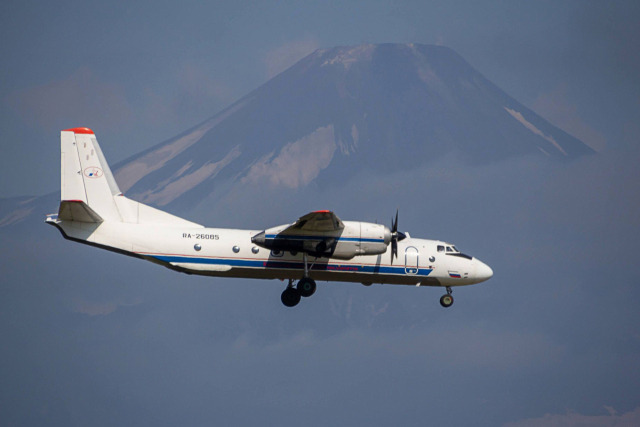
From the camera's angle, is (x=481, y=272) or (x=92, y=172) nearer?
(x=92, y=172)

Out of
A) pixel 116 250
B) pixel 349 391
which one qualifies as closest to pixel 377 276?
pixel 116 250

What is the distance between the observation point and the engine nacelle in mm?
41312

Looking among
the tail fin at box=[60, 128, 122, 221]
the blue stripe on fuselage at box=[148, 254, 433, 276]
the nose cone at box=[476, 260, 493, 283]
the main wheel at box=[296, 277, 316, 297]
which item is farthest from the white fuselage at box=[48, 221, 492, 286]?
the nose cone at box=[476, 260, 493, 283]

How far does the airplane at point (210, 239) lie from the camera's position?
41.0m

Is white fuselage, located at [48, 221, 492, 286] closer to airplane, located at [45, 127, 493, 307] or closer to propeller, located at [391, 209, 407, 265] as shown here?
airplane, located at [45, 127, 493, 307]

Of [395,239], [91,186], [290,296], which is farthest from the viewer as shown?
[290,296]

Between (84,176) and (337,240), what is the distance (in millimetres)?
12423

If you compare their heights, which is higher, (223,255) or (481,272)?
(481,272)

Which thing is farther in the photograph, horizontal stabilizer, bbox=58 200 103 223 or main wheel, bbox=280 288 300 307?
main wheel, bbox=280 288 300 307

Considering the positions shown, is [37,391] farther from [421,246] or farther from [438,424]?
[421,246]

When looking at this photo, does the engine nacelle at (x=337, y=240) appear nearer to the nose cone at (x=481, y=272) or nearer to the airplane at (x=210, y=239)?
the airplane at (x=210, y=239)

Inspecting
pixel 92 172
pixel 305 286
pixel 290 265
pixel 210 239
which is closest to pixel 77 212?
pixel 92 172

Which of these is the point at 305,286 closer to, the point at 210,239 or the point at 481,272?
the point at 210,239

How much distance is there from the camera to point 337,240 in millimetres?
41469
